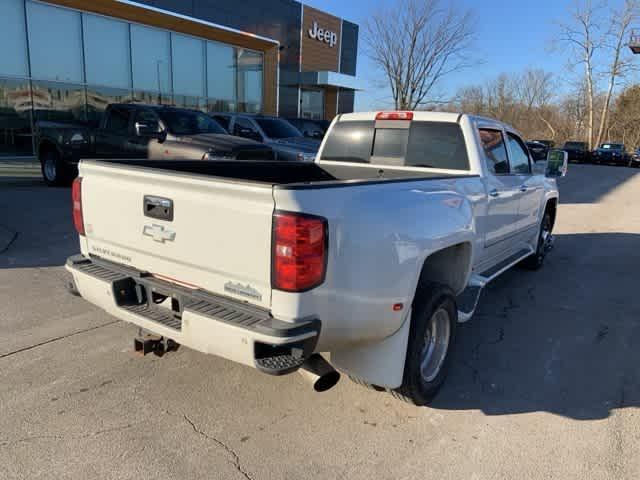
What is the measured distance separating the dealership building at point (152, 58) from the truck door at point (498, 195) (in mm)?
9608

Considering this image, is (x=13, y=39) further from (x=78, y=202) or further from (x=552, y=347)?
(x=552, y=347)

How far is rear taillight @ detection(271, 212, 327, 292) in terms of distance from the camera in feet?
7.46

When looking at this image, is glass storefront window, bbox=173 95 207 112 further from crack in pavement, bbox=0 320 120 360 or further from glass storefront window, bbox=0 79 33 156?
crack in pavement, bbox=0 320 120 360

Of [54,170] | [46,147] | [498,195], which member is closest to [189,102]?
[46,147]

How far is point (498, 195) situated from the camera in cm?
446

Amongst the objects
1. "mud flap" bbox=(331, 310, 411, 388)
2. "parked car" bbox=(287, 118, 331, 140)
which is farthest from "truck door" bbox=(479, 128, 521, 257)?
"parked car" bbox=(287, 118, 331, 140)

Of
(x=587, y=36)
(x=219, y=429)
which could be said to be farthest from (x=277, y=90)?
(x=587, y=36)

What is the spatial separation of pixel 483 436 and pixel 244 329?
1.65 meters

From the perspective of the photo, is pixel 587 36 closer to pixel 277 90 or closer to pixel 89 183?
pixel 277 90

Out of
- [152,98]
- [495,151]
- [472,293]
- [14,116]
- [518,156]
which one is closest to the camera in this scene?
[472,293]

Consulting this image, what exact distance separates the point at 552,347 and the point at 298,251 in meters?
2.94

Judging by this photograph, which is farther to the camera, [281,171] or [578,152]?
[578,152]

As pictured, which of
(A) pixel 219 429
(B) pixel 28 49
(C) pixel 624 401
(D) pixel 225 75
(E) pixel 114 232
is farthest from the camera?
(D) pixel 225 75

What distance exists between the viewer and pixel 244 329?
2.33m
